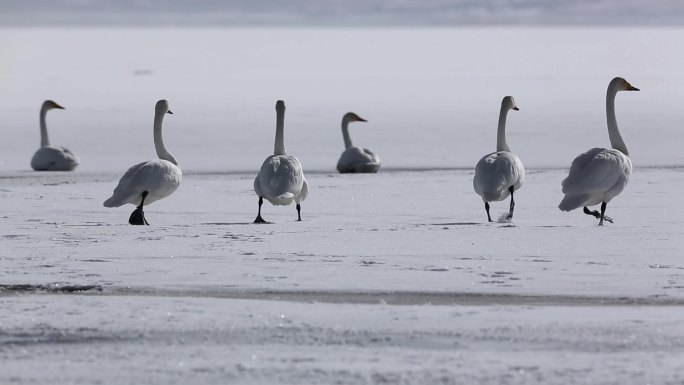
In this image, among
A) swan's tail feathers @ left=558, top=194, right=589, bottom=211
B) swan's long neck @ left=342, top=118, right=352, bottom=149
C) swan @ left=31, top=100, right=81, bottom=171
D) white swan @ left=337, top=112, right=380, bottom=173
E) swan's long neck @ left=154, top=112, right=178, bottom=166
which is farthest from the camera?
swan's long neck @ left=342, top=118, right=352, bottom=149

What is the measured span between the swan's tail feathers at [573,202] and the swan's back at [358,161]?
5.46m

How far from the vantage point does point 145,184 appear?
9797mm

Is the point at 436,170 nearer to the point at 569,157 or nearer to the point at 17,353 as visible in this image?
the point at 569,157

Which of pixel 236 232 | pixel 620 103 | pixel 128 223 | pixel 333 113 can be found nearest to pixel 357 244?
pixel 236 232

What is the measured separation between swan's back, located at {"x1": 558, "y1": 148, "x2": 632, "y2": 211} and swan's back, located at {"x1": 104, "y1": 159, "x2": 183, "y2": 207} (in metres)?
2.90

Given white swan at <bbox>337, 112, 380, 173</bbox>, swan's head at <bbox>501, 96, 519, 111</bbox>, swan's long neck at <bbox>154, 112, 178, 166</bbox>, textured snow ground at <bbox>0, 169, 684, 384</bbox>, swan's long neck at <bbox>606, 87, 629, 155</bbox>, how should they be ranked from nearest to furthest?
textured snow ground at <bbox>0, 169, 684, 384</bbox> → swan's long neck at <bbox>606, 87, 629, 155</bbox> → swan's long neck at <bbox>154, 112, 178, 166</bbox> → swan's head at <bbox>501, 96, 519, 111</bbox> → white swan at <bbox>337, 112, 380, 173</bbox>

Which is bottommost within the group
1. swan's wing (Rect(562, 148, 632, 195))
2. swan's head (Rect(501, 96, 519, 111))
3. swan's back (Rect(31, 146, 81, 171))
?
swan's back (Rect(31, 146, 81, 171))

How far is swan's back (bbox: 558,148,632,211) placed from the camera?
9438 millimetres

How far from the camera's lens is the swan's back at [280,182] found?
9.80 meters

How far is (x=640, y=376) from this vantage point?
4.70m

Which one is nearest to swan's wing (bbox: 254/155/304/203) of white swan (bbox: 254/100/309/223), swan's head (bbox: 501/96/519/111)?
white swan (bbox: 254/100/309/223)

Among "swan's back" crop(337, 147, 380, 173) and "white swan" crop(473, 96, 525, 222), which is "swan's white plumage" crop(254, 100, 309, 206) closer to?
"white swan" crop(473, 96, 525, 222)

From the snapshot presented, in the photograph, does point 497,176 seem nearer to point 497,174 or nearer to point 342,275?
point 497,174

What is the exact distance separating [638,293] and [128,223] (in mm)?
4516
